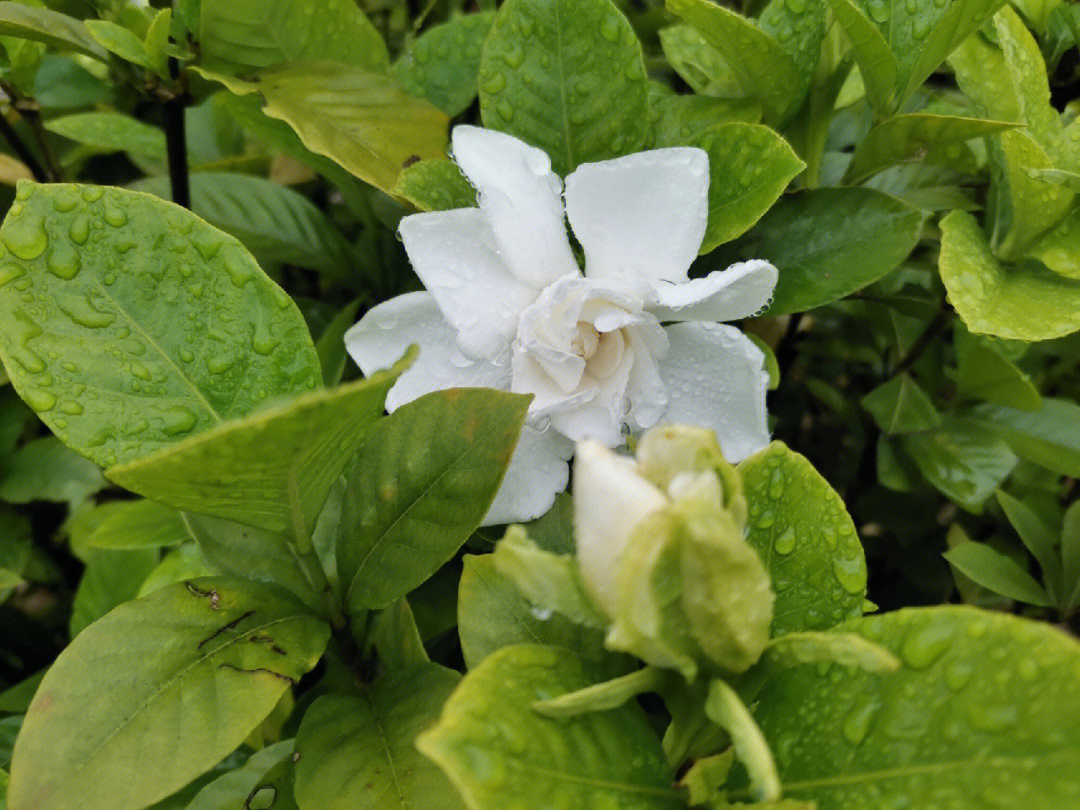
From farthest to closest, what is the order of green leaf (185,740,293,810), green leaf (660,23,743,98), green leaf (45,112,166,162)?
green leaf (45,112,166,162)
green leaf (660,23,743,98)
green leaf (185,740,293,810)

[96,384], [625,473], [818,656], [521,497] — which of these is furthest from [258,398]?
[818,656]

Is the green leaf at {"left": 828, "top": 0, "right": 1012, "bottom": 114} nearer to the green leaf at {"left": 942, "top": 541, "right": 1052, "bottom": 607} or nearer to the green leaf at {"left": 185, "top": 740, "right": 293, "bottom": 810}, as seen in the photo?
the green leaf at {"left": 942, "top": 541, "right": 1052, "bottom": 607}

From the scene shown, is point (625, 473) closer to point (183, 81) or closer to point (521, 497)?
point (521, 497)

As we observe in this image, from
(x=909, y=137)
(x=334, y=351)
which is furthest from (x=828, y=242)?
(x=334, y=351)

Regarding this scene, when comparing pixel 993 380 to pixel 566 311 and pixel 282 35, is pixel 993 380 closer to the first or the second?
pixel 566 311

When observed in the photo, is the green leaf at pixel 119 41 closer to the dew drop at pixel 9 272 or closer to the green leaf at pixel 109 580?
the dew drop at pixel 9 272

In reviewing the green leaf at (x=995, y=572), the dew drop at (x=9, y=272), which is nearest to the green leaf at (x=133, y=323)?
the dew drop at (x=9, y=272)

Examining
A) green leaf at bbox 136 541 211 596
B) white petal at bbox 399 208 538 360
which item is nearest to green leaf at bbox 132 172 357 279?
green leaf at bbox 136 541 211 596
